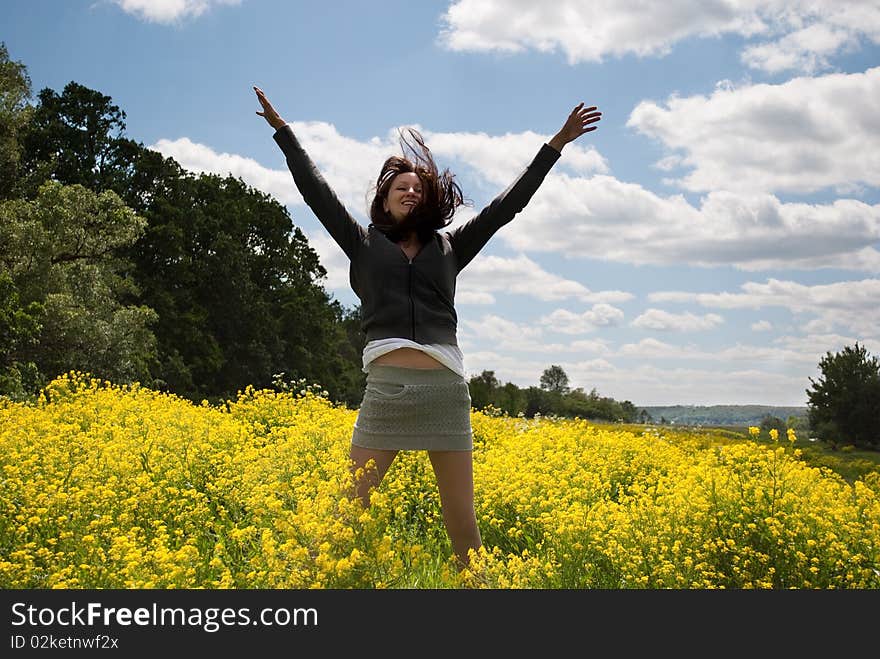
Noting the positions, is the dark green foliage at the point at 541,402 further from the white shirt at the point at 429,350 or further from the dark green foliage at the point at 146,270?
the white shirt at the point at 429,350

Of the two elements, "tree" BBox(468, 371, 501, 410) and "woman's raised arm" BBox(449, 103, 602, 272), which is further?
"tree" BBox(468, 371, 501, 410)

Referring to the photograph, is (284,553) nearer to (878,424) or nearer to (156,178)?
(878,424)

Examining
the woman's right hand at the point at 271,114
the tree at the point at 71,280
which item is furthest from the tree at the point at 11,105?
the woman's right hand at the point at 271,114

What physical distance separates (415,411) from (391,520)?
266 centimetres

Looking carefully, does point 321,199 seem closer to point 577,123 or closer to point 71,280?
point 577,123

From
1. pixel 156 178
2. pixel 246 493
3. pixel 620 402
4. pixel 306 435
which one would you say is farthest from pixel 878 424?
pixel 156 178

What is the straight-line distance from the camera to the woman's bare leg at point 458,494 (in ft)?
12.3

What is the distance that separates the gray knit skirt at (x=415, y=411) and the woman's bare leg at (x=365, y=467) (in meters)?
0.04

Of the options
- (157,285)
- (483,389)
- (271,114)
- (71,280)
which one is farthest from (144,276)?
(271,114)

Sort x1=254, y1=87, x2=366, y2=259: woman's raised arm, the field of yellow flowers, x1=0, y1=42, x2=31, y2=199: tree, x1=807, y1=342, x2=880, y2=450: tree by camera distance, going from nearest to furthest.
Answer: the field of yellow flowers → x1=254, y1=87, x2=366, y2=259: woman's raised arm → x1=807, y1=342, x2=880, y2=450: tree → x1=0, y1=42, x2=31, y2=199: tree

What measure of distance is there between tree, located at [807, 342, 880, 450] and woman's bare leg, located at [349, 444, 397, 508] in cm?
1327

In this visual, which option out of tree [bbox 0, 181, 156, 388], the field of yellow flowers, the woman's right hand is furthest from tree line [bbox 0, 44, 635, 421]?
the woman's right hand

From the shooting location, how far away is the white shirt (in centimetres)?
364

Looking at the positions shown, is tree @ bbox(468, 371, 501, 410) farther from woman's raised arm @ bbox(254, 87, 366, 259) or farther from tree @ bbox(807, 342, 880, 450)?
woman's raised arm @ bbox(254, 87, 366, 259)
